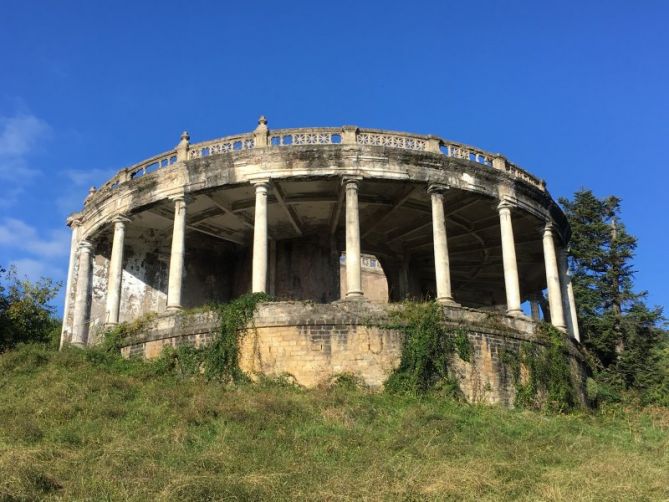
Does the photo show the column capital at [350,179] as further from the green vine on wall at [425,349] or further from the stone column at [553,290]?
the stone column at [553,290]

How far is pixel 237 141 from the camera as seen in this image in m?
24.0

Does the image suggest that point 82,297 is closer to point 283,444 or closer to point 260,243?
point 260,243

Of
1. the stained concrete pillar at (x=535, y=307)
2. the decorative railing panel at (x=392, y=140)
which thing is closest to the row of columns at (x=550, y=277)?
the decorative railing panel at (x=392, y=140)

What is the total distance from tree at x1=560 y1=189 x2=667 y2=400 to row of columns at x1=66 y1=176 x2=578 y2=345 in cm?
288

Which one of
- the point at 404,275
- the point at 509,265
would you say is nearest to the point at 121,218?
the point at 404,275

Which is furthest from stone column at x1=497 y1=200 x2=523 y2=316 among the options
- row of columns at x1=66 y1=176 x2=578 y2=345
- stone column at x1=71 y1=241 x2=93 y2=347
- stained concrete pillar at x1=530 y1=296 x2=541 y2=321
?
stone column at x1=71 y1=241 x2=93 y2=347

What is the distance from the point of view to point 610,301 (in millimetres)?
30484

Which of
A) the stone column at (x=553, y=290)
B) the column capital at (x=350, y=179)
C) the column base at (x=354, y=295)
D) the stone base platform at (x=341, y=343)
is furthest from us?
the stone column at (x=553, y=290)

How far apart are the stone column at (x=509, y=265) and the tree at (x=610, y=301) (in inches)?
269

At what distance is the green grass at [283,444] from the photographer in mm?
11070

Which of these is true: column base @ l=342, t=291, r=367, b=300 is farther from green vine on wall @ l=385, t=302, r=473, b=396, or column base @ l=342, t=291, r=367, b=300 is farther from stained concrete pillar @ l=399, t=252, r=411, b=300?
stained concrete pillar @ l=399, t=252, r=411, b=300

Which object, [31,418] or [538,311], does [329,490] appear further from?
[538,311]

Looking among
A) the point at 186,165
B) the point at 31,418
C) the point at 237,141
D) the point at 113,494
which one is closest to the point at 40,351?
the point at 31,418

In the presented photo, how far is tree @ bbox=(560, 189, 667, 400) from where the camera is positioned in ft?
92.2
